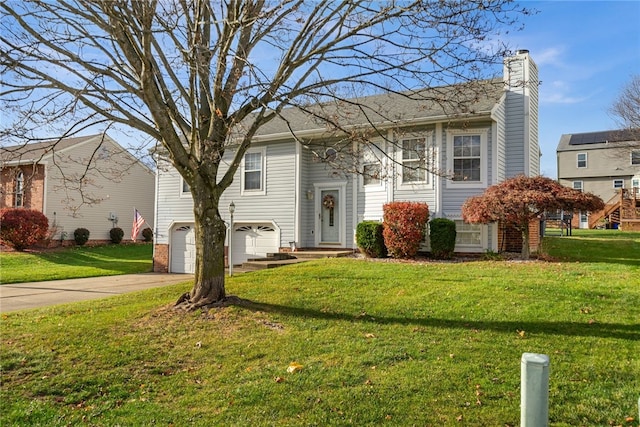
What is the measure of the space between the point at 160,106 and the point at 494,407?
230 inches

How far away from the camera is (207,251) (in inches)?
292

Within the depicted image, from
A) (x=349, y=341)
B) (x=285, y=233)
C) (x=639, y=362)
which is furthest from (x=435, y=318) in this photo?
(x=285, y=233)

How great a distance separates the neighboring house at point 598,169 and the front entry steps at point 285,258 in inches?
946

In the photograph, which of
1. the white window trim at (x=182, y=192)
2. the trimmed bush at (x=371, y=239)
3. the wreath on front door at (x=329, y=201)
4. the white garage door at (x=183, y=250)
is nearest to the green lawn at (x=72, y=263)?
the white garage door at (x=183, y=250)

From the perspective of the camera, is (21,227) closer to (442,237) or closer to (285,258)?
(285,258)

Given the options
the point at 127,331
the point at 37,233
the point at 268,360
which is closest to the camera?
the point at 268,360

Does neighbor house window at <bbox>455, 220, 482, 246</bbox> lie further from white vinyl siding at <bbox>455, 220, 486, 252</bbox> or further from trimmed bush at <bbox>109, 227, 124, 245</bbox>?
trimmed bush at <bbox>109, 227, 124, 245</bbox>

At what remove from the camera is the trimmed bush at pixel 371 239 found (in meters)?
13.3

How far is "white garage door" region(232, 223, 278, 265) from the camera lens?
Result: 16.4 meters

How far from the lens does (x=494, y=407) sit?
13.0ft

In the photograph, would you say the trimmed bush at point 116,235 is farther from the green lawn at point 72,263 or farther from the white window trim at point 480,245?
the white window trim at point 480,245

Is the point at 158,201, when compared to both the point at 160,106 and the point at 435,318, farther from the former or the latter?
the point at 435,318

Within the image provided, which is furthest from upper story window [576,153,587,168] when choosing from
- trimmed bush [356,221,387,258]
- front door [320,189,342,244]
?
trimmed bush [356,221,387,258]

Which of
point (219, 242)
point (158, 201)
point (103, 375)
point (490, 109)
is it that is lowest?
point (103, 375)
